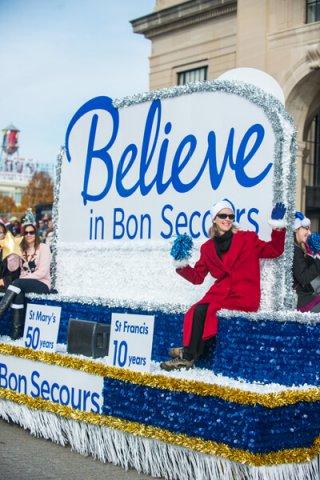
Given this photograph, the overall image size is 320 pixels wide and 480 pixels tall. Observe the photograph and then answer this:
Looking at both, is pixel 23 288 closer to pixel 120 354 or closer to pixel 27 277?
pixel 27 277

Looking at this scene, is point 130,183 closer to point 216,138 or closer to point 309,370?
point 216,138

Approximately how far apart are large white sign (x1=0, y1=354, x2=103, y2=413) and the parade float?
2 cm

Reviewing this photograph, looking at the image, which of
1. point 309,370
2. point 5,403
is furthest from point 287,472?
point 5,403

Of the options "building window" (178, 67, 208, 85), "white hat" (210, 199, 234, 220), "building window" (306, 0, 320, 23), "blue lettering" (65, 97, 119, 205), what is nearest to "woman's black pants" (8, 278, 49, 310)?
"blue lettering" (65, 97, 119, 205)

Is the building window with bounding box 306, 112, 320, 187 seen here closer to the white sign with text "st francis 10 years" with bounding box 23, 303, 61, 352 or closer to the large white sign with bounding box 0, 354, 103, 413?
the white sign with text "st francis 10 years" with bounding box 23, 303, 61, 352

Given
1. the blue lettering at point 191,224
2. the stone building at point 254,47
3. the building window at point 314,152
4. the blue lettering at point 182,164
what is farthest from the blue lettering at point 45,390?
the building window at point 314,152

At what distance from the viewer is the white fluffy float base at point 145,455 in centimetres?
474

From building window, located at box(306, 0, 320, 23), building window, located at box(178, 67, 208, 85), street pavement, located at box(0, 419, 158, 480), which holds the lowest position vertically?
street pavement, located at box(0, 419, 158, 480)

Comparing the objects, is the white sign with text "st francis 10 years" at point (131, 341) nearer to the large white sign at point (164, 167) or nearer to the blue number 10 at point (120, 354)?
the blue number 10 at point (120, 354)

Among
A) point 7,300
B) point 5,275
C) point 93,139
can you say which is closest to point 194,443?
point 7,300

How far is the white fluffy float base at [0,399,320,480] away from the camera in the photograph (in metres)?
4.74

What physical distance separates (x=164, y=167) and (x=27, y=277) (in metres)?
2.06

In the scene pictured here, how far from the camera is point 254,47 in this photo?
18.4 meters

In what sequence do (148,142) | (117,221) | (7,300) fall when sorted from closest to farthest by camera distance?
(148,142), (117,221), (7,300)
